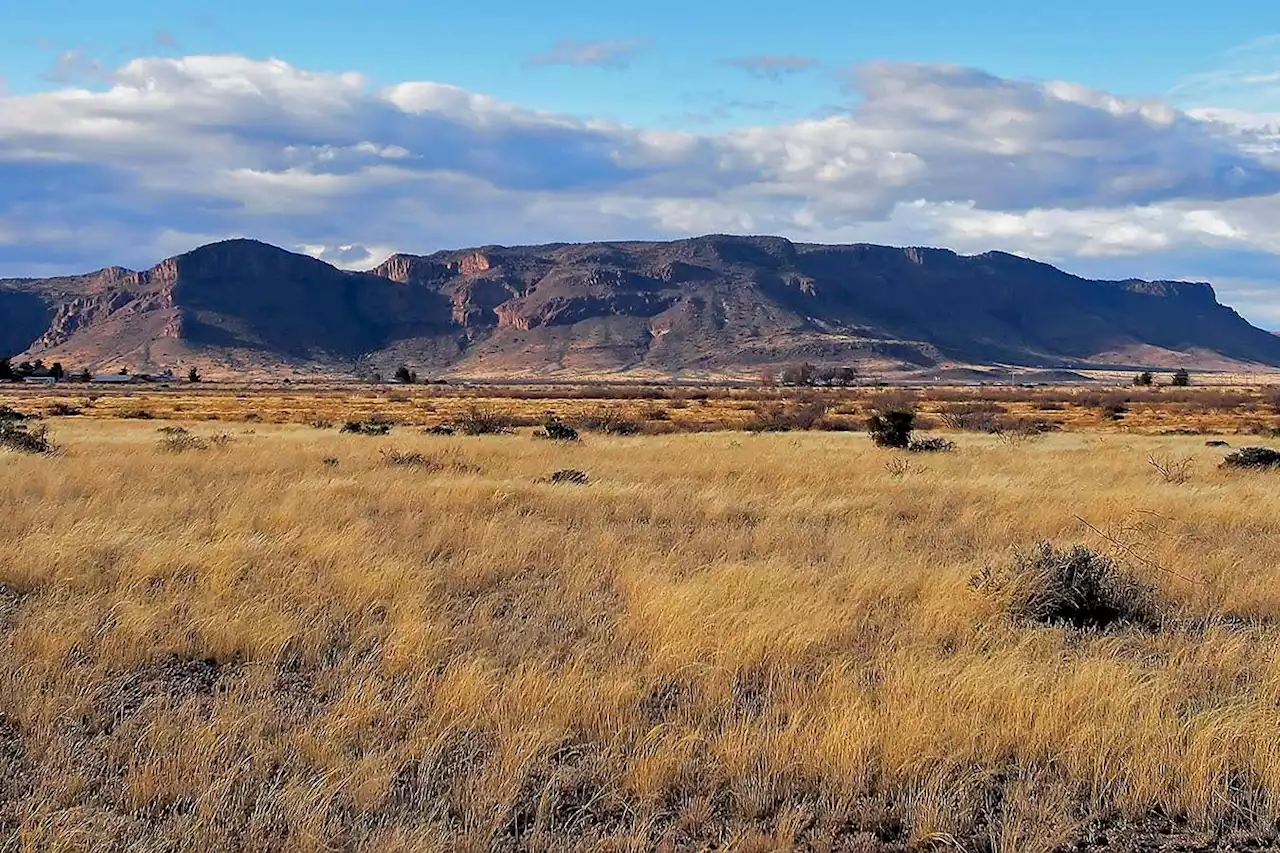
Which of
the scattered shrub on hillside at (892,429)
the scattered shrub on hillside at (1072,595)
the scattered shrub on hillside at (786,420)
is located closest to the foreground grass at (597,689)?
the scattered shrub on hillside at (1072,595)

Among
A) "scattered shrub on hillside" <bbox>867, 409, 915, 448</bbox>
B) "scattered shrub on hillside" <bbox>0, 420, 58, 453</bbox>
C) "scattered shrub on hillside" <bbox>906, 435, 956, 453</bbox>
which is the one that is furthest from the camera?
"scattered shrub on hillside" <bbox>867, 409, 915, 448</bbox>

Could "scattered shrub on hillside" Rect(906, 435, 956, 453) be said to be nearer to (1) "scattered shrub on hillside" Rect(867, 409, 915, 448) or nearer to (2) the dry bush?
(1) "scattered shrub on hillside" Rect(867, 409, 915, 448)

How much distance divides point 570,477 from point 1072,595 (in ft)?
34.7

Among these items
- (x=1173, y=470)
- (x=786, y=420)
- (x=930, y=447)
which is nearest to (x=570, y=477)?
(x=1173, y=470)

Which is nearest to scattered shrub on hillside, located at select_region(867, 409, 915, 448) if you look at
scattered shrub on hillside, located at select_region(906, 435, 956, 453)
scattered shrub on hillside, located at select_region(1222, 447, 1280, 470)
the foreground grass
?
scattered shrub on hillside, located at select_region(906, 435, 956, 453)

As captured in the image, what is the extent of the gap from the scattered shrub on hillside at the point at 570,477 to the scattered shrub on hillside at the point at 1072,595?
29.9 ft

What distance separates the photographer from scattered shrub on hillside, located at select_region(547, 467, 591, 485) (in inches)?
647

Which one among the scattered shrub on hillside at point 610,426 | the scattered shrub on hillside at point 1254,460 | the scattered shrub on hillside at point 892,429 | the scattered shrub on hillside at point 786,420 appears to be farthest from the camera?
the scattered shrub on hillside at point 786,420

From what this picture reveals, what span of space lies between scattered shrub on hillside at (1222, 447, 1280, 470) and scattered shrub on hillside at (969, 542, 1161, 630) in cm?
1429

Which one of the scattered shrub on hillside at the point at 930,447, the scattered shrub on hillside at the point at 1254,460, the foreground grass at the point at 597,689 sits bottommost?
the scattered shrub on hillside at the point at 930,447

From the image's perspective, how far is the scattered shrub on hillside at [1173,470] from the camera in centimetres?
1766

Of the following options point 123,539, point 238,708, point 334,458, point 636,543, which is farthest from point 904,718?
point 334,458

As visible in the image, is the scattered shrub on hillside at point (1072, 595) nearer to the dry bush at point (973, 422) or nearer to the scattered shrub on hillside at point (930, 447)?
the scattered shrub on hillside at point (930, 447)

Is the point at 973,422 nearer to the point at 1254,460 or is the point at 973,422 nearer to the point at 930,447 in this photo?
the point at 930,447
